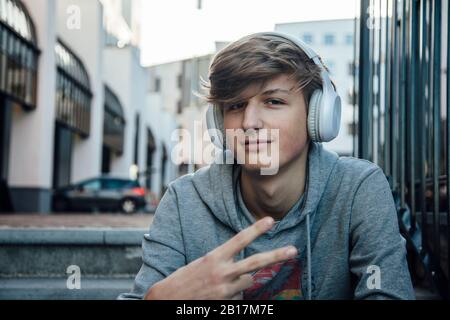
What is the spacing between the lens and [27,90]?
1540cm

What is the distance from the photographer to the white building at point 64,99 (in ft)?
50.7

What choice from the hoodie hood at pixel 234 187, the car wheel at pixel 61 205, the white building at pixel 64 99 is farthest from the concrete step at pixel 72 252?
the car wheel at pixel 61 205

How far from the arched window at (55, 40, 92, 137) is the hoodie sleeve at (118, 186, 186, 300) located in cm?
1666

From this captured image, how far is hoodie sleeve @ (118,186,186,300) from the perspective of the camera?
1555 mm

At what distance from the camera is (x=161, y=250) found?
5.31ft

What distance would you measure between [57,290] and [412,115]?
167cm

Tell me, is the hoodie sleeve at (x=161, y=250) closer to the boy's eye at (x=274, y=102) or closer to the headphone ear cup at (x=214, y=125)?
the headphone ear cup at (x=214, y=125)

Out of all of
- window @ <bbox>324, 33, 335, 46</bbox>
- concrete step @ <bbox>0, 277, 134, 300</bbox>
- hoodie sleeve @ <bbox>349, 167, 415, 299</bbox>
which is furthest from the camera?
window @ <bbox>324, 33, 335, 46</bbox>

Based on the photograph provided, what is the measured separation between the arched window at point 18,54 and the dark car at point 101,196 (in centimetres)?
348

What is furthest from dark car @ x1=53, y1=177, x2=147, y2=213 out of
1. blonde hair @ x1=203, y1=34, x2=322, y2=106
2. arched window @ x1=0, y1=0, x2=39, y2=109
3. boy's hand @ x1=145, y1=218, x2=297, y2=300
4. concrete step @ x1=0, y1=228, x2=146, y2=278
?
boy's hand @ x1=145, y1=218, x2=297, y2=300

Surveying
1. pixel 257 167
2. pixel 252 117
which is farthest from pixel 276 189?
pixel 252 117

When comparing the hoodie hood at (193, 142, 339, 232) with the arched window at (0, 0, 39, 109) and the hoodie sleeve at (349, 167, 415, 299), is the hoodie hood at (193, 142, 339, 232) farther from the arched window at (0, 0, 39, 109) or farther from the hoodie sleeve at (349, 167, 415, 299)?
the arched window at (0, 0, 39, 109)

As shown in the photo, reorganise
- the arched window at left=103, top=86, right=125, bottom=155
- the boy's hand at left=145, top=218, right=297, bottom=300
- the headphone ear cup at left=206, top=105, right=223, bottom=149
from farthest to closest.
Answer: the arched window at left=103, top=86, right=125, bottom=155
the headphone ear cup at left=206, top=105, right=223, bottom=149
the boy's hand at left=145, top=218, right=297, bottom=300

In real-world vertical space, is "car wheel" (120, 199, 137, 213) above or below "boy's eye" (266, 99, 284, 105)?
below
